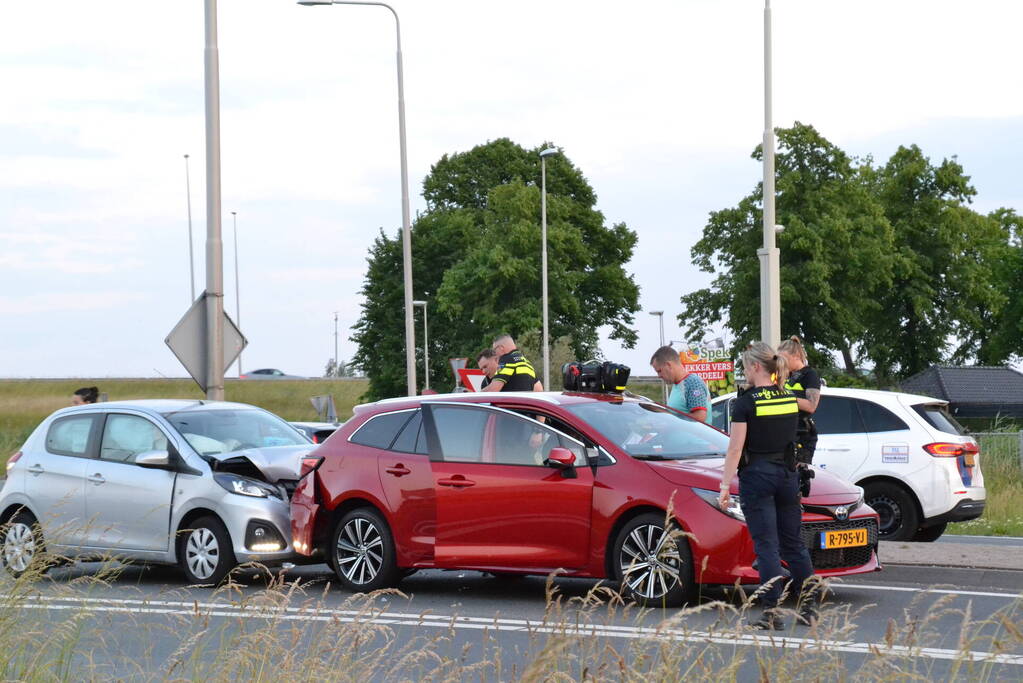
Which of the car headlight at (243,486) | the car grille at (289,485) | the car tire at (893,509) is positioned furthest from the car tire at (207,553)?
the car tire at (893,509)

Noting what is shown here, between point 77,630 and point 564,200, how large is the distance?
57.1 metres

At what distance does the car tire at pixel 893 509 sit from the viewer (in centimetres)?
1473

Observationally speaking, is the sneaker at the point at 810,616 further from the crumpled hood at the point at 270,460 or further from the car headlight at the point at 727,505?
the crumpled hood at the point at 270,460

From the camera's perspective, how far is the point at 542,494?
10.7m

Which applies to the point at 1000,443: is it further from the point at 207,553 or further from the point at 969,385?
the point at 207,553

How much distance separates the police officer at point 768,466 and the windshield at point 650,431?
139 centimetres

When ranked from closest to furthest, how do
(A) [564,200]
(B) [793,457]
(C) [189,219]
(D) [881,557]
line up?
(B) [793,457]
(D) [881,557]
(A) [564,200]
(C) [189,219]

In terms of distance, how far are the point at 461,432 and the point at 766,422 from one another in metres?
2.95

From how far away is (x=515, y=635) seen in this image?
8.96 meters

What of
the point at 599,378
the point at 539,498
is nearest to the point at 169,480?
the point at 539,498

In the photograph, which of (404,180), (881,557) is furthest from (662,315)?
(881,557)

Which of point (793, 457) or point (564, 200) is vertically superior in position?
point (564, 200)

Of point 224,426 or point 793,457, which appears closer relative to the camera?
point 793,457

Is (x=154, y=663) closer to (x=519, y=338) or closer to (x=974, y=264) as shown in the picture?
(x=519, y=338)
